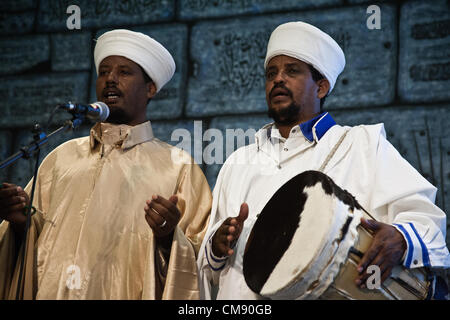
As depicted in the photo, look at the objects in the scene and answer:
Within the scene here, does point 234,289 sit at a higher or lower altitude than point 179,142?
lower

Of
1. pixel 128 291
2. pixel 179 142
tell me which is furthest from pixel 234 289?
pixel 179 142

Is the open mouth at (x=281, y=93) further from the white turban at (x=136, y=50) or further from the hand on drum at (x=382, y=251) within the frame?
the hand on drum at (x=382, y=251)

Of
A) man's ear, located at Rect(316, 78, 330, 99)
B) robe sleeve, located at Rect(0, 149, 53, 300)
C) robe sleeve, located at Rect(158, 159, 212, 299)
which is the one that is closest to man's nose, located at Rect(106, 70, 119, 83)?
robe sleeve, located at Rect(158, 159, 212, 299)

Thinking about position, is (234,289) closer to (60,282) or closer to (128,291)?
(128,291)

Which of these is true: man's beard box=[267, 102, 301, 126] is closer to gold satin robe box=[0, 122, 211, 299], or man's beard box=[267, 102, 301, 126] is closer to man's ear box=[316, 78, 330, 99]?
man's ear box=[316, 78, 330, 99]

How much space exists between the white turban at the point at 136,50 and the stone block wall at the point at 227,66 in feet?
2.75

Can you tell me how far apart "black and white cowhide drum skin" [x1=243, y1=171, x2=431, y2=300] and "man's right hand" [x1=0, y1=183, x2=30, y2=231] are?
1.16 metres

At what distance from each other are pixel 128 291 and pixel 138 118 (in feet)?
3.31

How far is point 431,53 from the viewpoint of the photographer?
4.08 metres

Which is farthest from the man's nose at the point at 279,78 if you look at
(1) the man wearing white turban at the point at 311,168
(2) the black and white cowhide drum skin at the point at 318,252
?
(2) the black and white cowhide drum skin at the point at 318,252

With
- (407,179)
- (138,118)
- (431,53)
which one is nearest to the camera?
(407,179)

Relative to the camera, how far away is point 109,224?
10.4 ft

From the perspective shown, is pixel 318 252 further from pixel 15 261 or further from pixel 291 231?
pixel 15 261

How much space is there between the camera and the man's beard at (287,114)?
333 cm
